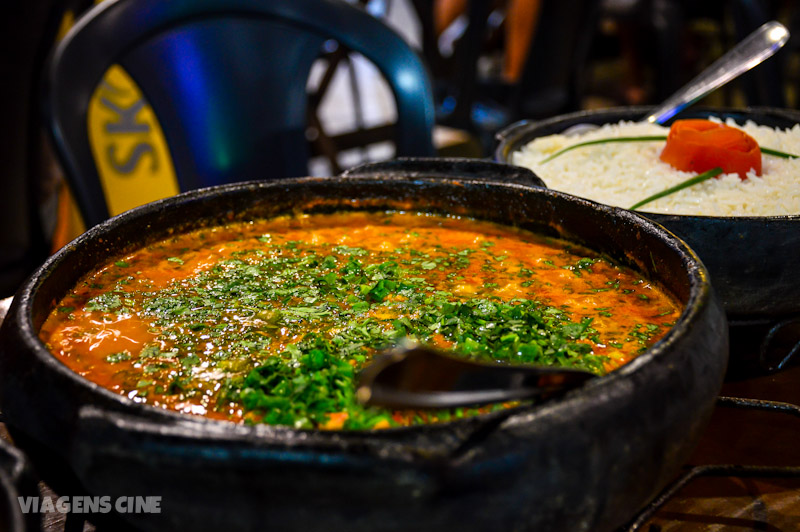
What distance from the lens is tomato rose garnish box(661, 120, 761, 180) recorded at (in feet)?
5.58

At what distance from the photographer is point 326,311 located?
107 centimetres

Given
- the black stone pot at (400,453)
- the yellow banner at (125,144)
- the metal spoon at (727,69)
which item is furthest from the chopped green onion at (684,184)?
the yellow banner at (125,144)

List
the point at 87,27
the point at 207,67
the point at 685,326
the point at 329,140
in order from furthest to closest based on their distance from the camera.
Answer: the point at 329,140 → the point at 207,67 → the point at 87,27 → the point at 685,326

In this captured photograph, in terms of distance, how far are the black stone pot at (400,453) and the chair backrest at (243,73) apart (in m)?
1.83

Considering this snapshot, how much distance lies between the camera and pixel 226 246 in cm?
134

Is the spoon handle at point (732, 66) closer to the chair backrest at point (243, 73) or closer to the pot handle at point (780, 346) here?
the chair backrest at point (243, 73)

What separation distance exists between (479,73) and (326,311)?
5.12 metres

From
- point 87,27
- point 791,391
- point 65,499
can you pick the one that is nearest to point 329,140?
point 87,27

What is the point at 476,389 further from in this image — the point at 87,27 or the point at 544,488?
the point at 87,27

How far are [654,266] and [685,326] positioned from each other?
34 centimetres

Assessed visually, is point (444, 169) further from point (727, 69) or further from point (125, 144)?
point (125, 144)

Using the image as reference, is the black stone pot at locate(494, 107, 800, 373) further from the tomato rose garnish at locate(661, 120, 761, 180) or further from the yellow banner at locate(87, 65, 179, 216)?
the yellow banner at locate(87, 65, 179, 216)

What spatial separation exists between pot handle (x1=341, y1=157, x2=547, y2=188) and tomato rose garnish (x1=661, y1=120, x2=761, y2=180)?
65 cm

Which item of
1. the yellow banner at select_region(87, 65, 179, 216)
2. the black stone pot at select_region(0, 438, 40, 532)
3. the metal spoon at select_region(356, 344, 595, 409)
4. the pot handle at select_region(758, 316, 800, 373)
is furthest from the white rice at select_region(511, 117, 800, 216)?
the yellow banner at select_region(87, 65, 179, 216)
